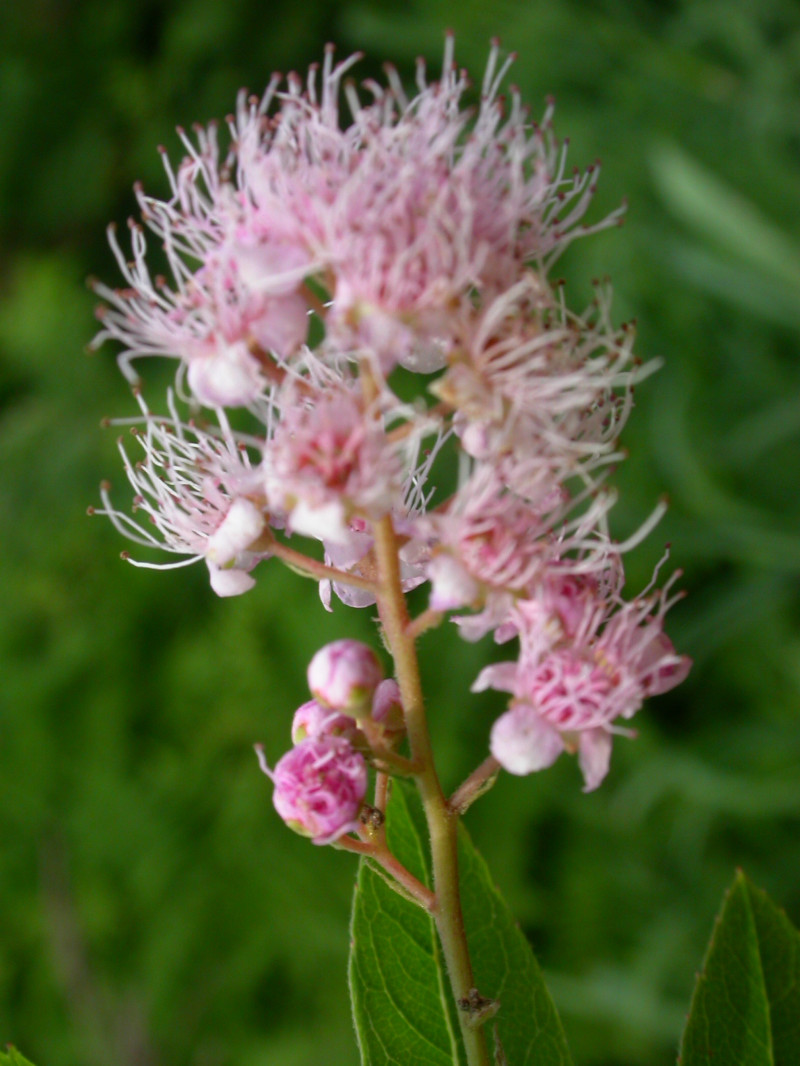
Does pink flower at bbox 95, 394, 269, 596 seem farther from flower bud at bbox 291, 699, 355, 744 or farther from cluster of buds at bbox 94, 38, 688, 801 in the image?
flower bud at bbox 291, 699, 355, 744

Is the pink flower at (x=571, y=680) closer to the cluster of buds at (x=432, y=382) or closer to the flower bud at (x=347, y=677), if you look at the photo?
the cluster of buds at (x=432, y=382)

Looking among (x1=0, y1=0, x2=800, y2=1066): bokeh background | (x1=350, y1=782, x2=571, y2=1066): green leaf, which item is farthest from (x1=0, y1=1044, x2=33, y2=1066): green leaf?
(x1=0, y1=0, x2=800, y2=1066): bokeh background

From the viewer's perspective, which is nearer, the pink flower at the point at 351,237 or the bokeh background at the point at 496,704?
the pink flower at the point at 351,237

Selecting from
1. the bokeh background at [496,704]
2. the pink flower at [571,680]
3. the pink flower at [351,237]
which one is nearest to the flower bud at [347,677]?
the pink flower at [571,680]

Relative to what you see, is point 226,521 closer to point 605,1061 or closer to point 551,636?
point 551,636

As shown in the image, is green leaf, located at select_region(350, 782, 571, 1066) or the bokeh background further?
the bokeh background

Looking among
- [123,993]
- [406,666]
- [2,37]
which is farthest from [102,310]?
[2,37]

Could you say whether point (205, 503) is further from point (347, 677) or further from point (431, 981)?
point (431, 981)
